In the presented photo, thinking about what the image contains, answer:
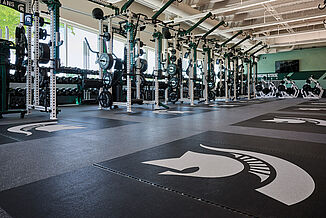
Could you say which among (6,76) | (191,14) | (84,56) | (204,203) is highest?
(191,14)

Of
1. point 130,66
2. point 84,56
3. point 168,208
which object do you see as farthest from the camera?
point 84,56

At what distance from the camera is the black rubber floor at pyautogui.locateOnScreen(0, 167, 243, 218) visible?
1079mm

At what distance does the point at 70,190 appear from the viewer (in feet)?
4.37

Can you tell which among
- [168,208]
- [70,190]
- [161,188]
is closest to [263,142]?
[161,188]

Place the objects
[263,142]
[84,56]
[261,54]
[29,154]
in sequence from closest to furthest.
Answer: [29,154] → [263,142] → [84,56] → [261,54]

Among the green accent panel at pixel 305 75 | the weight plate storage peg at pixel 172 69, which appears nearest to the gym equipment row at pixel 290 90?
the green accent panel at pixel 305 75

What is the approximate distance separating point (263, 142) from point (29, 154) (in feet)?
7.64

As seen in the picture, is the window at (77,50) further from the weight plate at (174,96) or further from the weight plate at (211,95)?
the weight plate at (211,95)

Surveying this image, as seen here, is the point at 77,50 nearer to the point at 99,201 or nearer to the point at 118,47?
the point at 118,47

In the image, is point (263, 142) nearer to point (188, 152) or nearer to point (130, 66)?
point (188, 152)

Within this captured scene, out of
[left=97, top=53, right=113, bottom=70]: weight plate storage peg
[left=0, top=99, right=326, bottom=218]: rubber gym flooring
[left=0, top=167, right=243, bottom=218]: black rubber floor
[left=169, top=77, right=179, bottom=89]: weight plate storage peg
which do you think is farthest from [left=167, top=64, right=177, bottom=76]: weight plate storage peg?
[left=0, top=167, right=243, bottom=218]: black rubber floor

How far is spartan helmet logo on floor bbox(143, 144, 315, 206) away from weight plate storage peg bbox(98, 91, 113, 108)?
4445 millimetres

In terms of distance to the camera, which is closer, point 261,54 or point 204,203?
point 204,203

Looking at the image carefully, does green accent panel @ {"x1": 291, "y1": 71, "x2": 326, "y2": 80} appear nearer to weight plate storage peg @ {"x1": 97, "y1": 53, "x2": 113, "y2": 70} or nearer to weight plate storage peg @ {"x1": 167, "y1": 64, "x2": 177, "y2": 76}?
weight plate storage peg @ {"x1": 167, "y1": 64, "x2": 177, "y2": 76}
